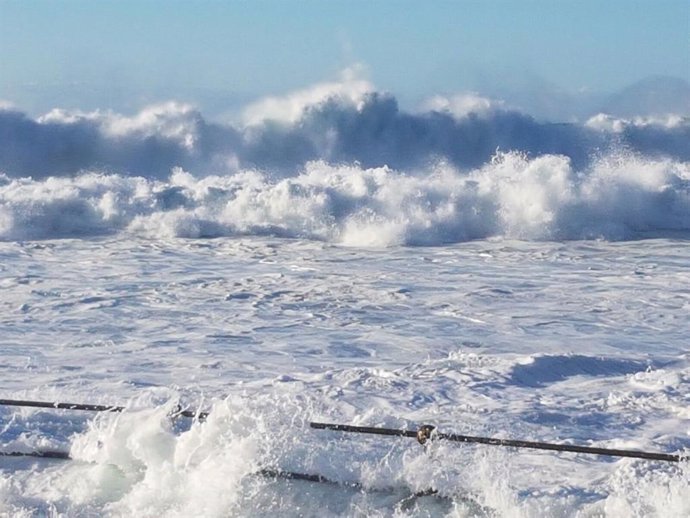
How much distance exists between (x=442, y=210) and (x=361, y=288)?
20.4ft

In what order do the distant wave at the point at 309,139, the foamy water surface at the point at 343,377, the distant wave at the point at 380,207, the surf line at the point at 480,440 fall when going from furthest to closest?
the distant wave at the point at 309,139
the distant wave at the point at 380,207
the foamy water surface at the point at 343,377
the surf line at the point at 480,440

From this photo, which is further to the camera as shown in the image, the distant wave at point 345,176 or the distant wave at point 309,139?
the distant wave at point 309,139

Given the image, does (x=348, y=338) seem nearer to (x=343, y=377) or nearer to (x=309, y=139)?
(x=343, y=377)

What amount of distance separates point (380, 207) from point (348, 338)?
897 cm

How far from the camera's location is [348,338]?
8.78 meters

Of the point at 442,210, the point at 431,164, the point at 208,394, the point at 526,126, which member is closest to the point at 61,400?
the point at 208,394

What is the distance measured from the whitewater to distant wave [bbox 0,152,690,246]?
0.06 m

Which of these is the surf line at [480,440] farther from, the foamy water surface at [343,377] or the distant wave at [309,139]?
the distant wave at [309,139]

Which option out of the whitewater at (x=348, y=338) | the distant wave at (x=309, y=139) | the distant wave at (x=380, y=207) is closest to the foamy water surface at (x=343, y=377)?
the whitewater at (x=348, y=338)

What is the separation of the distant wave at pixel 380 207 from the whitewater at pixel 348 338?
0.06 m

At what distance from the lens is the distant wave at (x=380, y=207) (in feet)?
54.4

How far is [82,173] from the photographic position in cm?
2344

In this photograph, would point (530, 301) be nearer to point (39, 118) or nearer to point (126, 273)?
point (126, 273)

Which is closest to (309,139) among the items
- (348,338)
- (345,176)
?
(345,176)
